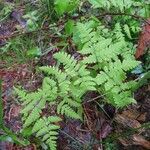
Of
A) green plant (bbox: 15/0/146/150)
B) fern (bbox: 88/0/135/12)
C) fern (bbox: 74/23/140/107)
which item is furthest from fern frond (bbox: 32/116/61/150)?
fern (bbox: 88/0/135/12)

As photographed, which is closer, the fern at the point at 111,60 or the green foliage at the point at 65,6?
the fern at the point at 111,60

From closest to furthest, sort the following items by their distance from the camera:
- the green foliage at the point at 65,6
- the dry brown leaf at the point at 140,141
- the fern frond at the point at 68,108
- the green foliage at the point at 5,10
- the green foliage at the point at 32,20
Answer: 1. the dry brown leaf at the point at 140,141
2. the fern frond at the point at 68,108
3. the green foliage at the point at 65,6
4. the green foliage at the point at 32,20
5. the green foliage at the point at 5,10

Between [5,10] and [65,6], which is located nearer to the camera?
[65,6]

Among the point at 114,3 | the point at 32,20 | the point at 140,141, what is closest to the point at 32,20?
the point at 32,20

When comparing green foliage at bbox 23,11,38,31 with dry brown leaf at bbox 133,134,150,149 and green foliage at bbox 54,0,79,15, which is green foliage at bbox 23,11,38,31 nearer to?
green foliage at bbox 54,0,79,15

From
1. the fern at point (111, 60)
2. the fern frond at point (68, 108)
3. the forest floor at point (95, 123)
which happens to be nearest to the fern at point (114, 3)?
the fern at point (111, 60)

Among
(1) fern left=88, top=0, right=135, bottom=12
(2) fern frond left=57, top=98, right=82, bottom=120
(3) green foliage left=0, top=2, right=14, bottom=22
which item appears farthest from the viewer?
(3) green foliage left=0, top=2, right=14, bottom=22

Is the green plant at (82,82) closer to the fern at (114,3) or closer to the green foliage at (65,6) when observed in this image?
the fern at (114,3)

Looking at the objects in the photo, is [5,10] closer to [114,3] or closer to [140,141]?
[114,3]

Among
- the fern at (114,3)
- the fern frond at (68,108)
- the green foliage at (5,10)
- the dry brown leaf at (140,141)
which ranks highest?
the fern at (114,3)

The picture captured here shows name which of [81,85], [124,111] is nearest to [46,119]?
[81,85]

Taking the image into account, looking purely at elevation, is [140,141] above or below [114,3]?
below

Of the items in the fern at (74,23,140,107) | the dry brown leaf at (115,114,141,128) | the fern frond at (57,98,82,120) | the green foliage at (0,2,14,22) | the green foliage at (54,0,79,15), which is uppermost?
the green foliage at (54,0,79,15)
